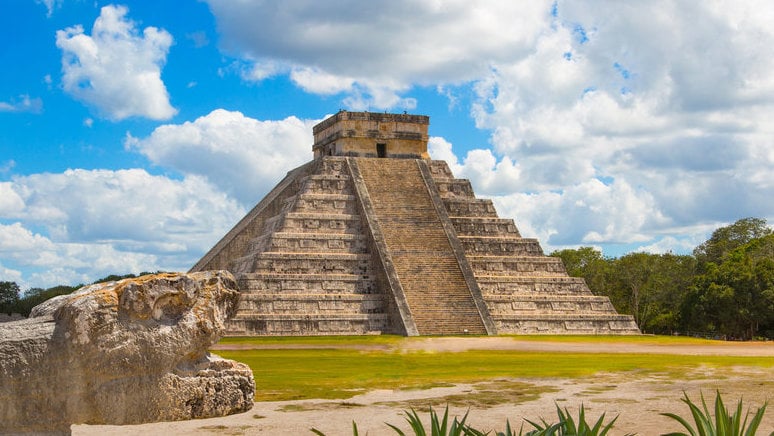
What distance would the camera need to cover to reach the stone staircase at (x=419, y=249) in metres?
30.7

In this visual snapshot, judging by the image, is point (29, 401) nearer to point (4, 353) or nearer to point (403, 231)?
point (4, 353)

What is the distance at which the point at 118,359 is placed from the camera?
19.1 feet

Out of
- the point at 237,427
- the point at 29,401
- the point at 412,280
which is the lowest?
the point at 237,427

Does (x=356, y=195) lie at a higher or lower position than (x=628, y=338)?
higher

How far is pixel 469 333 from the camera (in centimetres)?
2998

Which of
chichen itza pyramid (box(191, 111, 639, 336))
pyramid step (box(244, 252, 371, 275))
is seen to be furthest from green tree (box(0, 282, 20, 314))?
pyramid step (box(244, 252, 371, 275))

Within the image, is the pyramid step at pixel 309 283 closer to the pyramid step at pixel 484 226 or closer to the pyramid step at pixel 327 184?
the pyramid step at pixel 327 184

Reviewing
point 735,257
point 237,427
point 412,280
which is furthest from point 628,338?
point 237,427

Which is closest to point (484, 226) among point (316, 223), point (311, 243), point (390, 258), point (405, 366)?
point (390, 258)

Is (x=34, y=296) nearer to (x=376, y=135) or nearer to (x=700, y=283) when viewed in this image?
(x=376, y=135)

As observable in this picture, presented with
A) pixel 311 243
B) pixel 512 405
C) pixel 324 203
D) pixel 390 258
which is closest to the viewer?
pixel 512 405

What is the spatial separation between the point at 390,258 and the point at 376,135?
874 centimetres

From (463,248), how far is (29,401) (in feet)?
97.2

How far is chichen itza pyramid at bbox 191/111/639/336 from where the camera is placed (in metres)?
30.7
